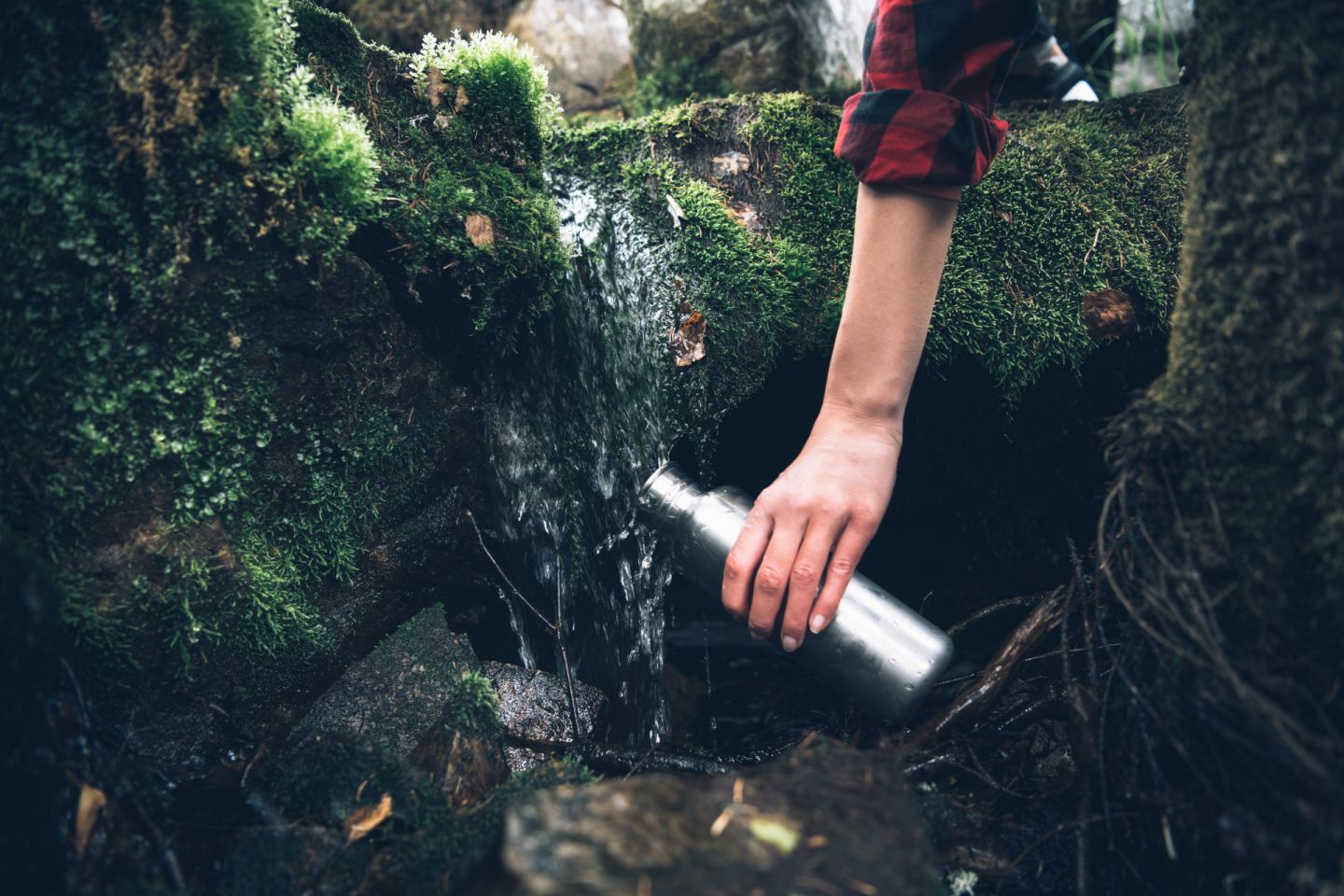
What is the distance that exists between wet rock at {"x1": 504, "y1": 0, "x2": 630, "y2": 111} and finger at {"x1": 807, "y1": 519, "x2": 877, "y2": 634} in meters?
4.64

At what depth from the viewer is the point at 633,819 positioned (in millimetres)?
1162

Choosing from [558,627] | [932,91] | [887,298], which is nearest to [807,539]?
[887,298]

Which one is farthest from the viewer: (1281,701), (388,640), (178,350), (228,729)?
(388,640)

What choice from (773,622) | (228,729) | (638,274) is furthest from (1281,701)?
(228,729)

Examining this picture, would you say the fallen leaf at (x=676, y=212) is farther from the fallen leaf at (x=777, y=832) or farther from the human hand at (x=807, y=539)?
the fallen leaf at (x=777, y=832)

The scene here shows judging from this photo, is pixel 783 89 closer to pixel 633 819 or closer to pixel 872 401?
pixel 872 401

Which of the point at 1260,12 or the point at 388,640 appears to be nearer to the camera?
the point at 1260,12

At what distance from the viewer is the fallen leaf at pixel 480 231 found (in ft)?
7.81

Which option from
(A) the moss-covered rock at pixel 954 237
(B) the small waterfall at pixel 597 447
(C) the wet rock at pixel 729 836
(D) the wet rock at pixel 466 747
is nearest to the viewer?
(C) the wet rock at pixel 729 836

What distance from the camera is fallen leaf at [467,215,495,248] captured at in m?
2.38

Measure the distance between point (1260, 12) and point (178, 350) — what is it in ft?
9.12

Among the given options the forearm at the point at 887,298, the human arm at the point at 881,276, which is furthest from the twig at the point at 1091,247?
the forearm at the point at 887,298

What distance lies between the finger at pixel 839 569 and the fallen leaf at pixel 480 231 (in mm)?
1625

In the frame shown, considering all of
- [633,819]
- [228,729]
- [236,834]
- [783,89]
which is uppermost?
[783,89]
